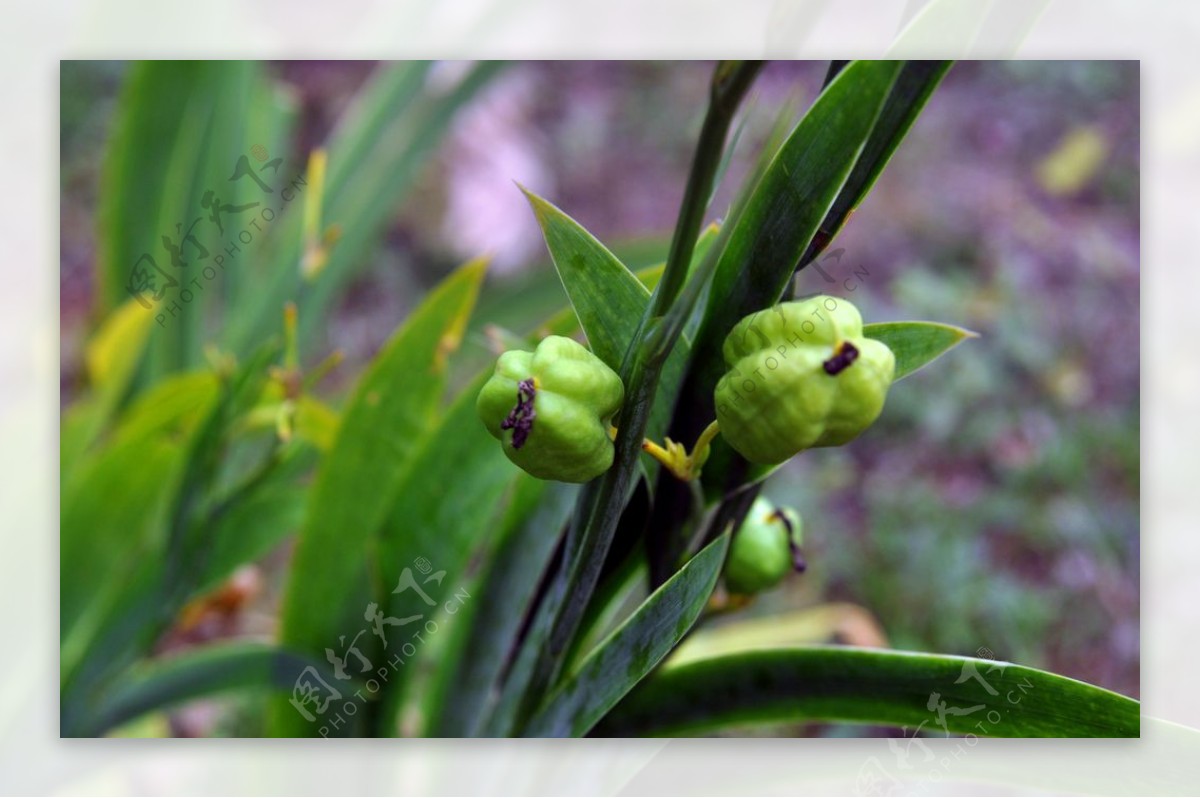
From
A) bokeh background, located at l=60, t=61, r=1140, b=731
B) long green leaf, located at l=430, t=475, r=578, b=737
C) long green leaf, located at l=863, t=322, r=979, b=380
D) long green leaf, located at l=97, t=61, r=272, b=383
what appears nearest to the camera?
long green leaf, located at l=863, t=322, r=979, b=380

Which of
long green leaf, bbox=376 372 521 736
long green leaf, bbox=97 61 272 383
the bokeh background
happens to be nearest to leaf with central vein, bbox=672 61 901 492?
long green leaf, bbox=376 372 521 736

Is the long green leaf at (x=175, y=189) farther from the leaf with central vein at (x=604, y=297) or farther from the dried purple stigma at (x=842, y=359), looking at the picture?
the dried purple stigma at (x=842, y=359)

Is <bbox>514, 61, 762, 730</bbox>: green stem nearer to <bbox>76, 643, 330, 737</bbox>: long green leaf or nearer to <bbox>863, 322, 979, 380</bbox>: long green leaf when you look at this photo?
<bbox>863, 322, 979, 380</bbox>: long green leaf

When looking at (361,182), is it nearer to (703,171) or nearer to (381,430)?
(381,430)

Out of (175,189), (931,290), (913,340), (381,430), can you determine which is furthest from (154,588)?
(931,290)

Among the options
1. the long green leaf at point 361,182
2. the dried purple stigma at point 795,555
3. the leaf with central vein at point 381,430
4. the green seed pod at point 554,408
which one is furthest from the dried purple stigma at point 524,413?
the long green leaf at point 361,182

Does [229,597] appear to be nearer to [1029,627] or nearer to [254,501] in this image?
[254,501]
